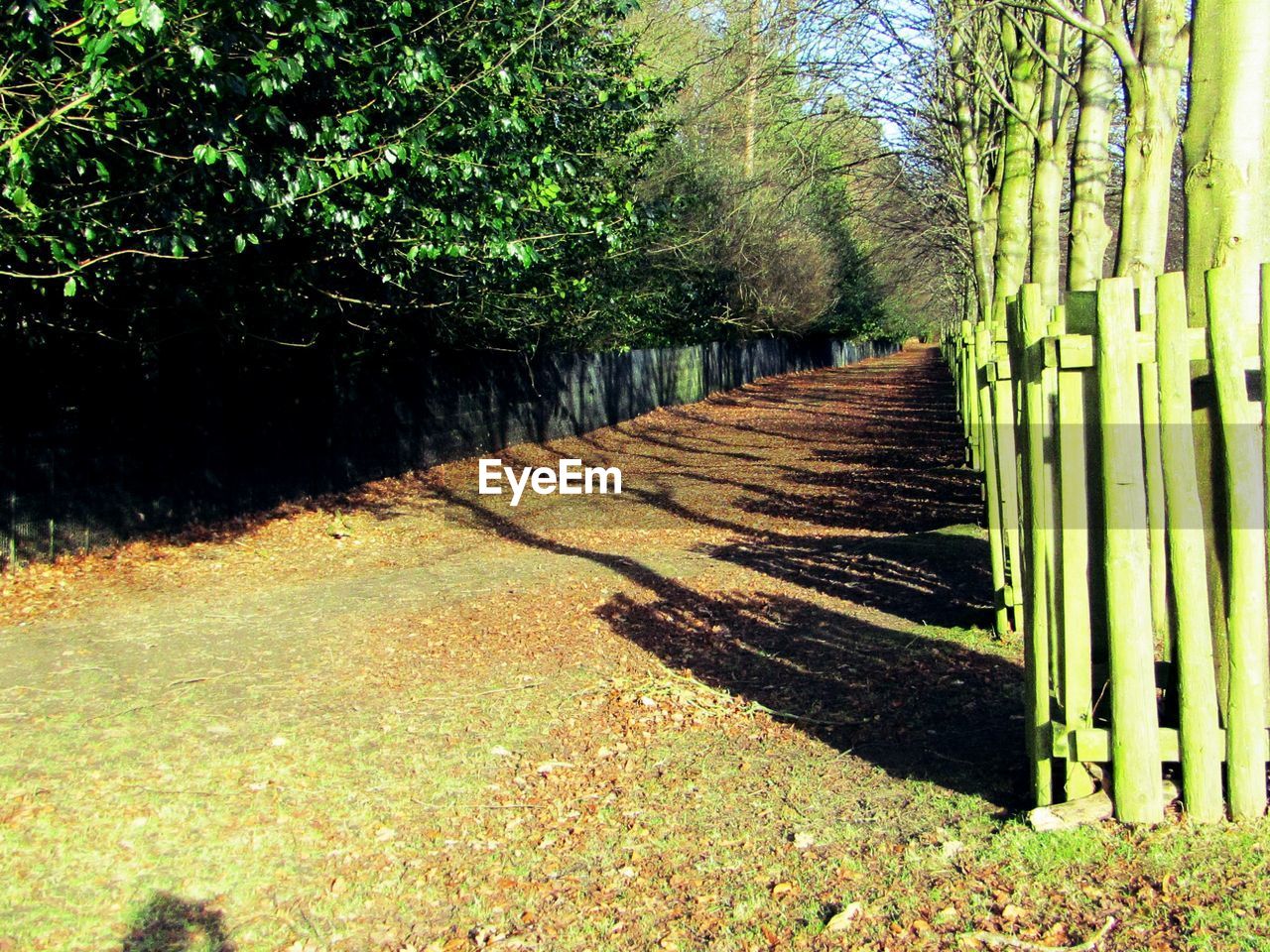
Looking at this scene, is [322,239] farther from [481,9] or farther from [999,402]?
[999,402]

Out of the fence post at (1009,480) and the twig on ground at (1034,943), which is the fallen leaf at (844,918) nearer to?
the twig on ground at (1034,943)

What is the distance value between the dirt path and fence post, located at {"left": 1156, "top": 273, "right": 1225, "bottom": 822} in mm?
612

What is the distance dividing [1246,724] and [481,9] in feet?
25.8

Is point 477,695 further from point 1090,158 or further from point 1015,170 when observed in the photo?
point 1015,170

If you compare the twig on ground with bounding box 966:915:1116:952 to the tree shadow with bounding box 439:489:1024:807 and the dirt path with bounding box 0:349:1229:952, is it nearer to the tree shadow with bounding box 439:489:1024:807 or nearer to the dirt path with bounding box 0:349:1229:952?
the dirt path with bounding box 0:349:1229:952

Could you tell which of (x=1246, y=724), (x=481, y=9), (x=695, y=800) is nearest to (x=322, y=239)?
(x=481, y=9)

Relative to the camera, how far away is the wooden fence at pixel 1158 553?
3.77 metres

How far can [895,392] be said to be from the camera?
44.3 metres

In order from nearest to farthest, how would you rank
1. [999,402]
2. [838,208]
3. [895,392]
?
[999,402], [838,208], [895,392]

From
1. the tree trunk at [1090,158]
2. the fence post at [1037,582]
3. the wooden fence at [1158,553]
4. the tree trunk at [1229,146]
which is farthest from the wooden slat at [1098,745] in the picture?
the tree trunk at [1090,158]

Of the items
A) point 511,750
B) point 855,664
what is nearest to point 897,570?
point 855,664

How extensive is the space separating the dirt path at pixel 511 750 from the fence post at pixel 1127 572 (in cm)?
50

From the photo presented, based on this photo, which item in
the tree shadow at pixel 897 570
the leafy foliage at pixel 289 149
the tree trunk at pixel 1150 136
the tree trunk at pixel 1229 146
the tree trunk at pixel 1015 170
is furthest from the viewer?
the tree trunk at pixel 1015 170

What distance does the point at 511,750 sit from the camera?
5.68 meters
